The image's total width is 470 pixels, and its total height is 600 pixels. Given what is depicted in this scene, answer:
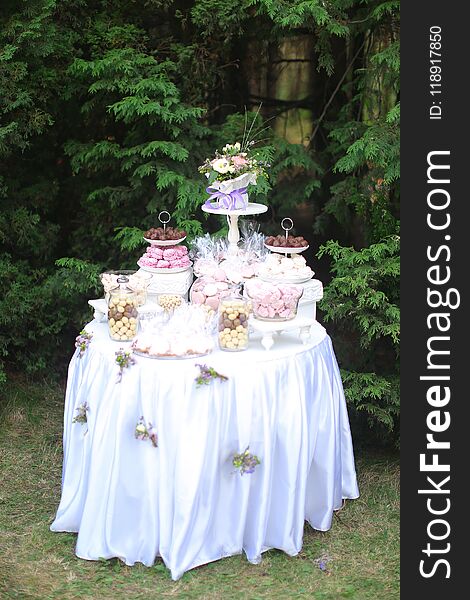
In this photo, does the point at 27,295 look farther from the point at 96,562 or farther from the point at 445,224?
the point at 445,224

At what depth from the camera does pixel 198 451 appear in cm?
339

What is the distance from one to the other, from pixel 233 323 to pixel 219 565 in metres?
1.01

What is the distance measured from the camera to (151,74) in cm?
539

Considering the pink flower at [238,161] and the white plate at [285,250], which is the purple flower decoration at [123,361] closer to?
the white plate at [285,250]

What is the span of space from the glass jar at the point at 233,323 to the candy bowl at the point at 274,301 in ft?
0.22

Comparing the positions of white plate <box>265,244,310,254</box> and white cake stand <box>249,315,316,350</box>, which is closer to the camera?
white cake stand <box>249,315,316,350</box>

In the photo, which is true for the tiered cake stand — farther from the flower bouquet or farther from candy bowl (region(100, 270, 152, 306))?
the flower bouquet

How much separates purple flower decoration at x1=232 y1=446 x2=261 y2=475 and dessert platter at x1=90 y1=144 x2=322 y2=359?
43cm

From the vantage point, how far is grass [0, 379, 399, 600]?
11.6ft

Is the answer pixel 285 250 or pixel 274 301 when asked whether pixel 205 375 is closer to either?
pixel 274 301

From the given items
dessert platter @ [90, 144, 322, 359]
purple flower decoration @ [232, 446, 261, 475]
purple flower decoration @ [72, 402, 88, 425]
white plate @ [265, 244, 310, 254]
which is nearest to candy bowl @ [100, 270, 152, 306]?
dessert platter @ [90, 144, 322, 359]

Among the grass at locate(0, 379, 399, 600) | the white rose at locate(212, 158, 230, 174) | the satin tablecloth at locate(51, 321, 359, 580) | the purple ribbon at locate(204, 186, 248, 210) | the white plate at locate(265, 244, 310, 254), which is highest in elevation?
the white rose at locate(212, 158, 230, 174)

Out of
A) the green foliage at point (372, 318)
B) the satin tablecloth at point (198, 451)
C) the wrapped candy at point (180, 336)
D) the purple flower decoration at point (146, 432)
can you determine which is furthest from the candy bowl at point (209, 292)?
the green foliage at point (372, 318)

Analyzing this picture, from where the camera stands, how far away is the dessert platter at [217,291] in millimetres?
3582
